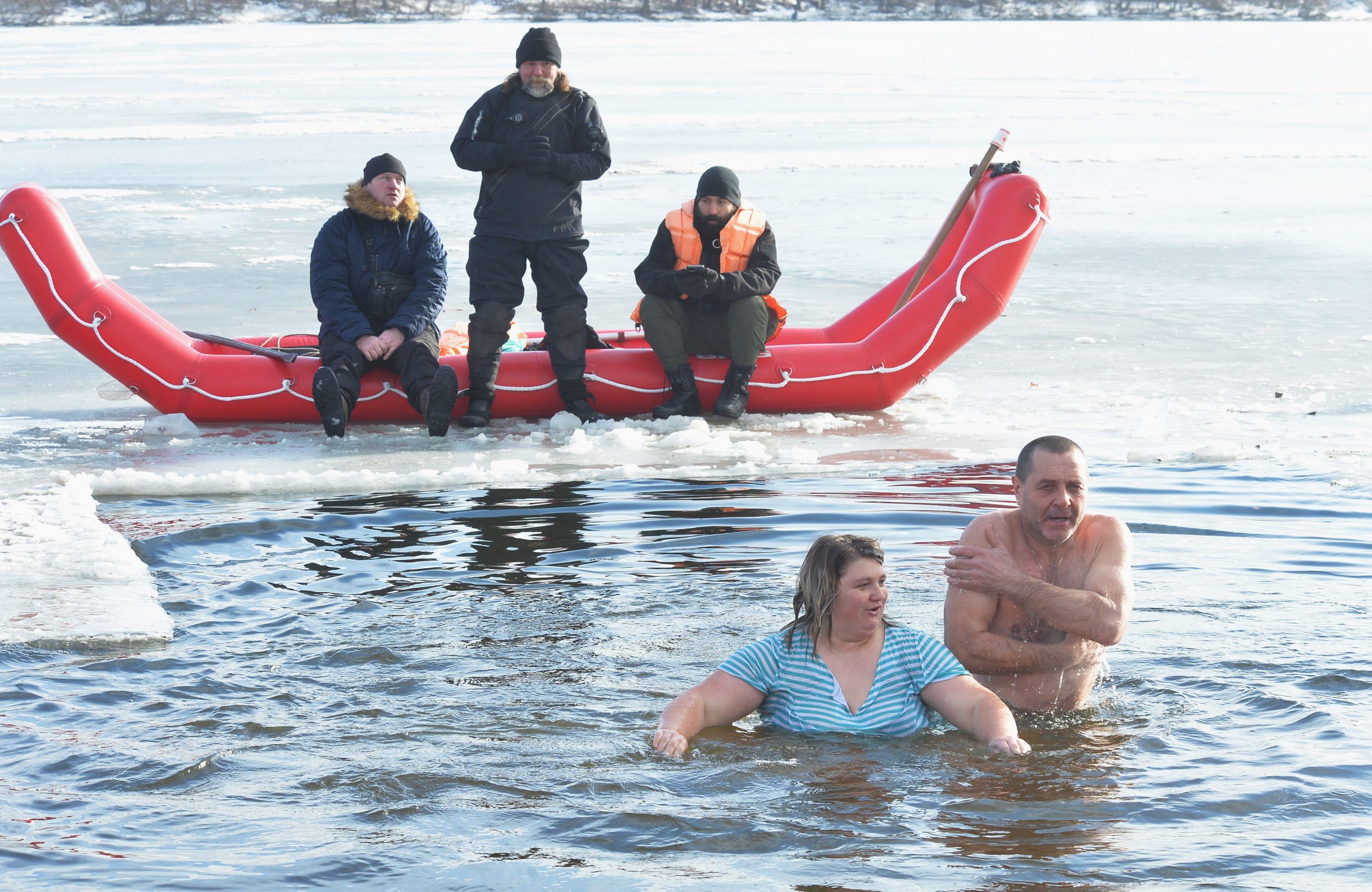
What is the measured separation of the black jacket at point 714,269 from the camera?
314 inches

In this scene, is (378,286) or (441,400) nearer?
(441,400)

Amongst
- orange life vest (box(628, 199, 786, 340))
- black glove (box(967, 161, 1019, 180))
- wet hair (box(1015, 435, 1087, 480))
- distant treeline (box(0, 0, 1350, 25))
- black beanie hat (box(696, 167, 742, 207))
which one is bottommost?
wet hair (box(1015, 435, 1087, 480))

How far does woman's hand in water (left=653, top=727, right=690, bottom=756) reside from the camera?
13.7 ft

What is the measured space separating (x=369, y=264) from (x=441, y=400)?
2.82ft

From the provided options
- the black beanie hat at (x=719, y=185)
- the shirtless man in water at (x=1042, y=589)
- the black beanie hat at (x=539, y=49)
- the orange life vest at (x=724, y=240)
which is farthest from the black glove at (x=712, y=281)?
the shirtless man in water at (x=1042, y=589)

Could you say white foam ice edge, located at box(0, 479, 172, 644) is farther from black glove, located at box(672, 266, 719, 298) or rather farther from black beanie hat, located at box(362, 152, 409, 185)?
black glove, located at box(672, 266, 719, 298)

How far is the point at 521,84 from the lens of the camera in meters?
8.03

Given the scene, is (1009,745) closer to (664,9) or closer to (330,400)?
(330,400)

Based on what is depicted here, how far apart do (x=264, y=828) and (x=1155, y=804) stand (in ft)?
7.20

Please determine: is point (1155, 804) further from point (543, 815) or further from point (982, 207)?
point (982, 207)

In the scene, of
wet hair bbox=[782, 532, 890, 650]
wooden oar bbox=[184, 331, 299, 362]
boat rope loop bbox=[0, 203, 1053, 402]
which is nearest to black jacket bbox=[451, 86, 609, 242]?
boat rope loop bbox=[0, 203, 1053, 402]

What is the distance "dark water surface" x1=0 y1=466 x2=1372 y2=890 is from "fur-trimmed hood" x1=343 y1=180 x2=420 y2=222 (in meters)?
A: 1.90

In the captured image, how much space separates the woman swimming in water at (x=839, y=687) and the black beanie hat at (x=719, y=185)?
4.04 meters

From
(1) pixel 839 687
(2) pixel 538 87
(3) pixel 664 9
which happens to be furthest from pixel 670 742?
(3) pixel 664 9
